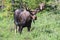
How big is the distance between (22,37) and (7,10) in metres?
8.28

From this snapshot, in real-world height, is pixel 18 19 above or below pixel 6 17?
above

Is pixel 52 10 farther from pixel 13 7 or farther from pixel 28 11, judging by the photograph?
pixel 28 11

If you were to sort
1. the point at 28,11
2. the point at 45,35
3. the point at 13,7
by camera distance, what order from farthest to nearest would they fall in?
the point at 13,7, the point at 28,11, the point at 45,35

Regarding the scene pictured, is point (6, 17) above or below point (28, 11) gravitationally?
below

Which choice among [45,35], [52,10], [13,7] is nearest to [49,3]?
[52,10]

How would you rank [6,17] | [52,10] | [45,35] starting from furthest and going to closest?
1. [52,10]
2. [6,17]
3. [45,35]

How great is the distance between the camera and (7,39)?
9727 millimetres

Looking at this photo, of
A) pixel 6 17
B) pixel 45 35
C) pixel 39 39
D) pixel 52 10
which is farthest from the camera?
pixel 52 10

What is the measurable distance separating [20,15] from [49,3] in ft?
26.7

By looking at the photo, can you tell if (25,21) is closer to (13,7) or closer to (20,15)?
(20,15)

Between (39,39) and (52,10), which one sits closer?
(39,39)

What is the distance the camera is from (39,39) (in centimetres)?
929

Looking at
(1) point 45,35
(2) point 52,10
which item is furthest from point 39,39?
(2) point 52,10

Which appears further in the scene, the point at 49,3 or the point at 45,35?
the point at 49,3
